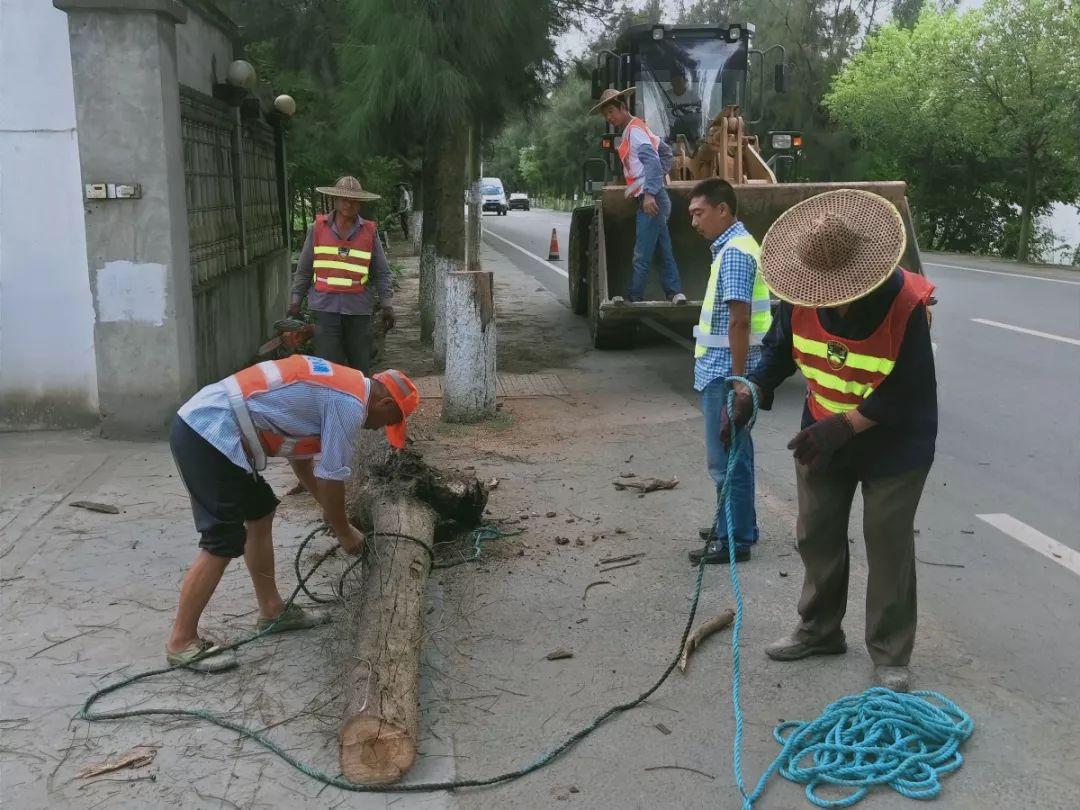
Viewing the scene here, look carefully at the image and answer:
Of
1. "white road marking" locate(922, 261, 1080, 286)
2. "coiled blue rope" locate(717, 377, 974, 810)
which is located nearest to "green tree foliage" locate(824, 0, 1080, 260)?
"white road marking" locate(922, 261, 1080, 286)

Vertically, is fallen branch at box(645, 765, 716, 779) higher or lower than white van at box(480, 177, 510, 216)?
lower

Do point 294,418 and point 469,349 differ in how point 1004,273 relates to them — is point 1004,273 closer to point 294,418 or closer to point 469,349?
point 469,349

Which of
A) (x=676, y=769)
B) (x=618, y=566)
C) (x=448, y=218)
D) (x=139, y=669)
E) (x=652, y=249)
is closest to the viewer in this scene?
(x=676, y=769)

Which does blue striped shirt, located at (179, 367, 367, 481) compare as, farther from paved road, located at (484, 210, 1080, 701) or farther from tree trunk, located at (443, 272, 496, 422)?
tree trunk, located at (443, 272, 496, 422)

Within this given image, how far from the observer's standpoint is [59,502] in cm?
579

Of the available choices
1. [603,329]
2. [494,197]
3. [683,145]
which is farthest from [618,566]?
[494,197]

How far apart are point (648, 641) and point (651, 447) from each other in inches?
121

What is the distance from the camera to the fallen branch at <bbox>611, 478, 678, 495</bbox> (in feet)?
20.1

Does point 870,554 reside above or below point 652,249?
below

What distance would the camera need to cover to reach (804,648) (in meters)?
3.96

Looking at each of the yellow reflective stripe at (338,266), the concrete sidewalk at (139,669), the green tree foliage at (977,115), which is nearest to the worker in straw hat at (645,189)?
the yellow reflective stripe at (338,266)

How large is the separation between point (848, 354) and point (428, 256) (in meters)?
7.89

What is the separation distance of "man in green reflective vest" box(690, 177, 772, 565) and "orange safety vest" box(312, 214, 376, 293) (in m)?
3.01

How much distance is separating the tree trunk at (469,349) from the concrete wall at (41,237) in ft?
8.37
